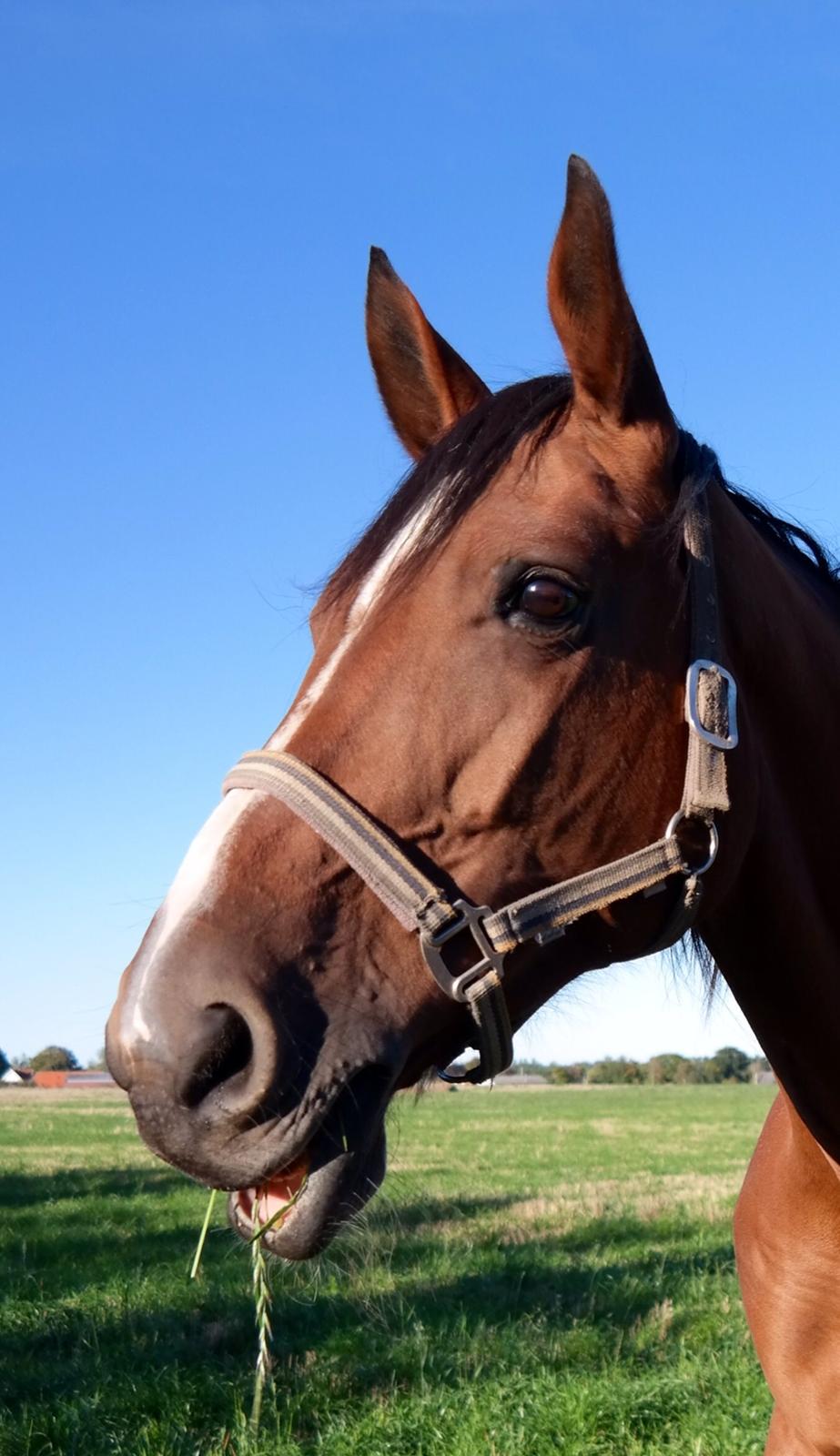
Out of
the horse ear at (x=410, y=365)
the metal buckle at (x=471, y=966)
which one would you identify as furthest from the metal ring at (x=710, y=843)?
the horse ear at (x=410, y=365)

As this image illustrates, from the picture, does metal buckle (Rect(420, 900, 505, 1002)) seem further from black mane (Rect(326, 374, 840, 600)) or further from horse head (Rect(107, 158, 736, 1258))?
black mane (Rect(326, 374, 840, 600))

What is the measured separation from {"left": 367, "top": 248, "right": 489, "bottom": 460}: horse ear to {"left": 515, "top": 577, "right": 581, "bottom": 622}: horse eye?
0.89 meters

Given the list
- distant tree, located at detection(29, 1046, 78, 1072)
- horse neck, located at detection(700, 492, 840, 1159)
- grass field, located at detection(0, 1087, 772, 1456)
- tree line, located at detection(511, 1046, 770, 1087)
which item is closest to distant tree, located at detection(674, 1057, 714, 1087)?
tree line, located at detection(511, 1046, 770, 1087)

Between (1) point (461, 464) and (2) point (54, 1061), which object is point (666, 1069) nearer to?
(2) point (54, 1061)

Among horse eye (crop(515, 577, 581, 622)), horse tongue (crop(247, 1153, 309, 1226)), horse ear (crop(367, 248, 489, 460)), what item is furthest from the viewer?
horse ear (crop(367, 248, 489, 460))

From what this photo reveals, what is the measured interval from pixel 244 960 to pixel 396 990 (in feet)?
0.98

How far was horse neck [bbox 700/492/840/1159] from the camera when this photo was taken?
2.77m

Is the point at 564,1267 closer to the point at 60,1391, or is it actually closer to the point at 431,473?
the point at 60,1391

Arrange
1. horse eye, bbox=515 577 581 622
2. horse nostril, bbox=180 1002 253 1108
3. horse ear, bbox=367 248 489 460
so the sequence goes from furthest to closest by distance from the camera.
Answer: horse ear, bbox=367 248 489 460 < horse eye, bbox=515 577 581 622 < horse nostril, bbox=180 1002 253 1108

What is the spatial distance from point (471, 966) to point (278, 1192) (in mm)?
515

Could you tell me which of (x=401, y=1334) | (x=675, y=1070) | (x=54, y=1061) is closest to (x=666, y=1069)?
(x=675, y=1070)

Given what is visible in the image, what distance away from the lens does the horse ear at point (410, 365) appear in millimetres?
3234

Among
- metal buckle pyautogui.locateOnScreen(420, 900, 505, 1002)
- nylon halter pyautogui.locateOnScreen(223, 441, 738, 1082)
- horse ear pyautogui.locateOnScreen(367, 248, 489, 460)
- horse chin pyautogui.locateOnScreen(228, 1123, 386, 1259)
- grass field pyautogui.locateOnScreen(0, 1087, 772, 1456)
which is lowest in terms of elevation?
grass field pyautogui.locateOnScreen(0, 1087, 772, 1456)

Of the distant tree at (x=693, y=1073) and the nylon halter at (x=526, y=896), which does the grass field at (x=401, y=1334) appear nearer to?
the nylon halter at (x=526, y=896)
